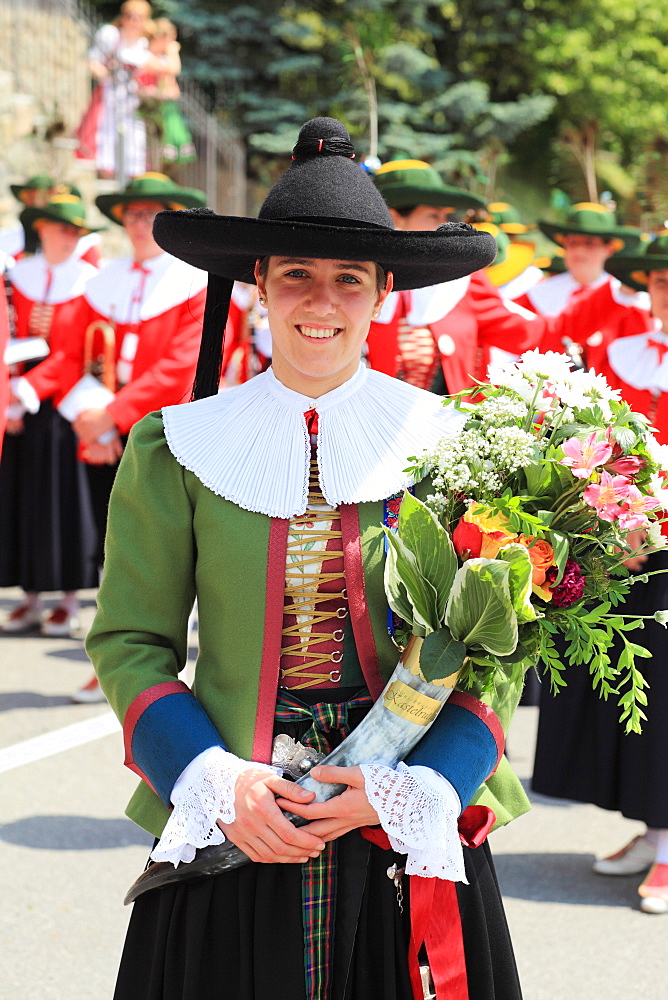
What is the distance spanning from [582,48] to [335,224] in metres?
23.9

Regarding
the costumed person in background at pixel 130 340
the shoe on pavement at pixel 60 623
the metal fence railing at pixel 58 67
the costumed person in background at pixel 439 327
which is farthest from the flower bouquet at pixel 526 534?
the metal fence railing at pixel 58 67

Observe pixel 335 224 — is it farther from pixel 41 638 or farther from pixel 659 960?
pixel 41 638

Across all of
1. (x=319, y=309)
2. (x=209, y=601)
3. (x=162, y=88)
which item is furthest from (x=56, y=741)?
(x=162, y=88)

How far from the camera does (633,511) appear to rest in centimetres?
191

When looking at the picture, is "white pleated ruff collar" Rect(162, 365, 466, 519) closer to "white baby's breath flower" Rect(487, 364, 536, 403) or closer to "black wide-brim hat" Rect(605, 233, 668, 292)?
"white baby's breath flower" Rect(487, 364, 536, 403)

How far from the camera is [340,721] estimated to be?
2123mm

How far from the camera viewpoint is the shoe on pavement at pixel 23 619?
7414 millimetres

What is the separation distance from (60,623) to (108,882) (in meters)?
3.41

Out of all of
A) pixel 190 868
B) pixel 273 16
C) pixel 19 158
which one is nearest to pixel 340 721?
pixel 190 868

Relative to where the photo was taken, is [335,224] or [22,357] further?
[22,357]


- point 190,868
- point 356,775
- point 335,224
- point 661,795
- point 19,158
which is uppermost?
point 19,158

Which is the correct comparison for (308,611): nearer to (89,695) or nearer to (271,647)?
(271,647)

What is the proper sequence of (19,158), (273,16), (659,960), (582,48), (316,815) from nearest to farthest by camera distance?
(316,815), (659,960), (19,158), (273,16), (582,48)

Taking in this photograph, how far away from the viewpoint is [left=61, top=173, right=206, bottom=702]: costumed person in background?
6027 millimetres
